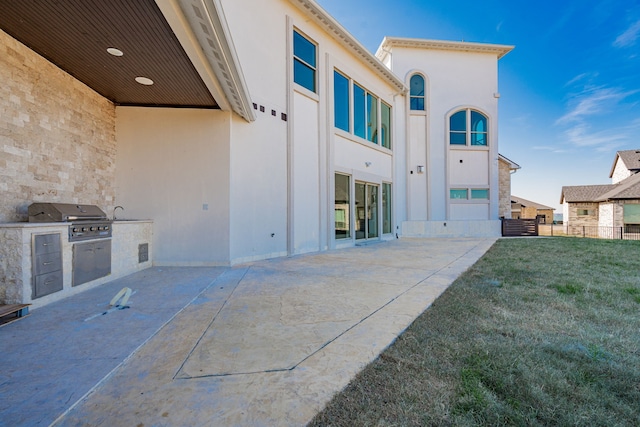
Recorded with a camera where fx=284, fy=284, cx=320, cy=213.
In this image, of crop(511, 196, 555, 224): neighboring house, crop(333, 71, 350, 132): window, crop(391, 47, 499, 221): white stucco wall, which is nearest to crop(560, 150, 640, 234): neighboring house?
crop(511, 196, 555, 224): neighboring house

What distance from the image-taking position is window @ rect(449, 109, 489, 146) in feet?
46.8

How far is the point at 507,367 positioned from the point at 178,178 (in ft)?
20.8

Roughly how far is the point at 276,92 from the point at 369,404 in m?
7.30

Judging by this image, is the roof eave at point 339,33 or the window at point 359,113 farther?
the window at point 359,113

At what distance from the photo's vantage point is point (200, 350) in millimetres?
2357

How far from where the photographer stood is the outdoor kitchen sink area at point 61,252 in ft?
10.9

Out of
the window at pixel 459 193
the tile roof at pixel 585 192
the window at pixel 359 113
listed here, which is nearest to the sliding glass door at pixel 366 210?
the window at pixel 359 113

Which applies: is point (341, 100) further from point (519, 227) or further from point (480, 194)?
point (519, 227)

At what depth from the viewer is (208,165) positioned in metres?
6.16

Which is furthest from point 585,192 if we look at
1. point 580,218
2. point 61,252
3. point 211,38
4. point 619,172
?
point 61,252

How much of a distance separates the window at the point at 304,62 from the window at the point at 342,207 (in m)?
3.01

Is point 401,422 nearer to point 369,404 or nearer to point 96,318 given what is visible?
point 369,404

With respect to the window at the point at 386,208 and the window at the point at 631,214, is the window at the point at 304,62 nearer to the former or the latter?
the window at the point at 386,208

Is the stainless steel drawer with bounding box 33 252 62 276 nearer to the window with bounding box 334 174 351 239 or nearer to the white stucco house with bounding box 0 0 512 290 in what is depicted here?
the white stucco house with bounding box 0 0 512 290
